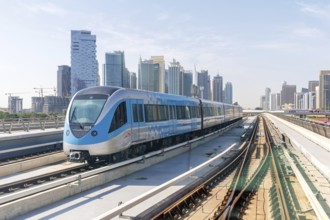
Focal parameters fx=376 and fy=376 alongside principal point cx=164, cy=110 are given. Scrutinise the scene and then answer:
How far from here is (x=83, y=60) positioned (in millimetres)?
148500

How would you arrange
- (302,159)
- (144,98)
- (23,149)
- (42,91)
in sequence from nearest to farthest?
(144,98) < (302,159) < (23,149) < (42,91)

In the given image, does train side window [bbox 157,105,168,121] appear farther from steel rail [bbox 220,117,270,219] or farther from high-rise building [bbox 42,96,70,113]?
high-rise building [bbox 42,96,70,113]

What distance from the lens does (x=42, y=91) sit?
8800 cm

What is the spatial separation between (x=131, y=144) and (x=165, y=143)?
6595mm

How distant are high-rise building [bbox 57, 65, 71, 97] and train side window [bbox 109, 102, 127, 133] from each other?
12557cm

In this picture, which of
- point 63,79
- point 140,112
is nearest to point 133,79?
point 63,79

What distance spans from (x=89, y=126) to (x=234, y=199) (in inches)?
244

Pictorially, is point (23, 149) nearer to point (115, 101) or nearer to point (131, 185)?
point (115, 101)

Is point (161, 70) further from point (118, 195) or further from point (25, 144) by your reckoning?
point (118, 195)

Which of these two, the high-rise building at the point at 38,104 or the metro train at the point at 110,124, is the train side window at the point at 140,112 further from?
the high-rise building at the point at 38,104

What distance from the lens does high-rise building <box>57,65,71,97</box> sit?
13818 centimetres

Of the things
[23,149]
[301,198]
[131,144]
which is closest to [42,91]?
[23,149]

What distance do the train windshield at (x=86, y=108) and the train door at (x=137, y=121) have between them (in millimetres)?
1983

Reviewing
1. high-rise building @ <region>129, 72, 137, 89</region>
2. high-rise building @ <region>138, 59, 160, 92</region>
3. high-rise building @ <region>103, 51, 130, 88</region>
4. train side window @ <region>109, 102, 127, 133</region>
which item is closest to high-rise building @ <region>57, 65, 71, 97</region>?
high-rise building @ <region>129, 72, 137, 89</region>
